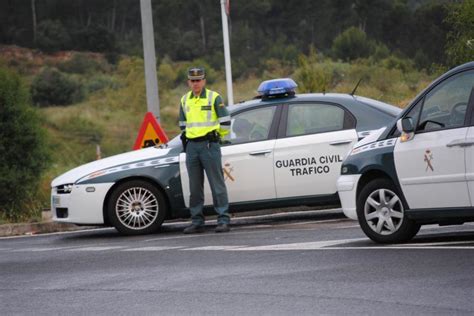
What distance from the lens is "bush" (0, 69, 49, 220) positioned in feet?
106

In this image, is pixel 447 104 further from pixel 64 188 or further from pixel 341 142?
pixel 64 188

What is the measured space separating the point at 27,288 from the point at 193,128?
4846mm

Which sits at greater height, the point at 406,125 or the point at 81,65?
the point at 81,65

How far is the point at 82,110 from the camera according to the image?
240 feet

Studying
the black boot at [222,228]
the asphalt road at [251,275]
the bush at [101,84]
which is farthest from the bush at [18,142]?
the bush at [101,84]

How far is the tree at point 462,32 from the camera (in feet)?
69.1

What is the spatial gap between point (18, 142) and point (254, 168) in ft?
70.3

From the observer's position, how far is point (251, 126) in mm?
14531

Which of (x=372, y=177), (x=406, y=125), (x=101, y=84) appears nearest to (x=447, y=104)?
(x=406, y=125)

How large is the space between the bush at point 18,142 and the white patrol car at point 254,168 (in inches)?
674

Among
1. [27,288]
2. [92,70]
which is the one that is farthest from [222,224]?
[92,70]

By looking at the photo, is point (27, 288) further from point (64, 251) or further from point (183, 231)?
point (183, 231)

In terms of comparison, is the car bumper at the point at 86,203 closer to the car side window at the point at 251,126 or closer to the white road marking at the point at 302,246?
the car side window at the point at 251,126

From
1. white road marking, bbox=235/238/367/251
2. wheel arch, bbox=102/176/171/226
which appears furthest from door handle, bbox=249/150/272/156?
white road marking, bbox=235/238/367/251
